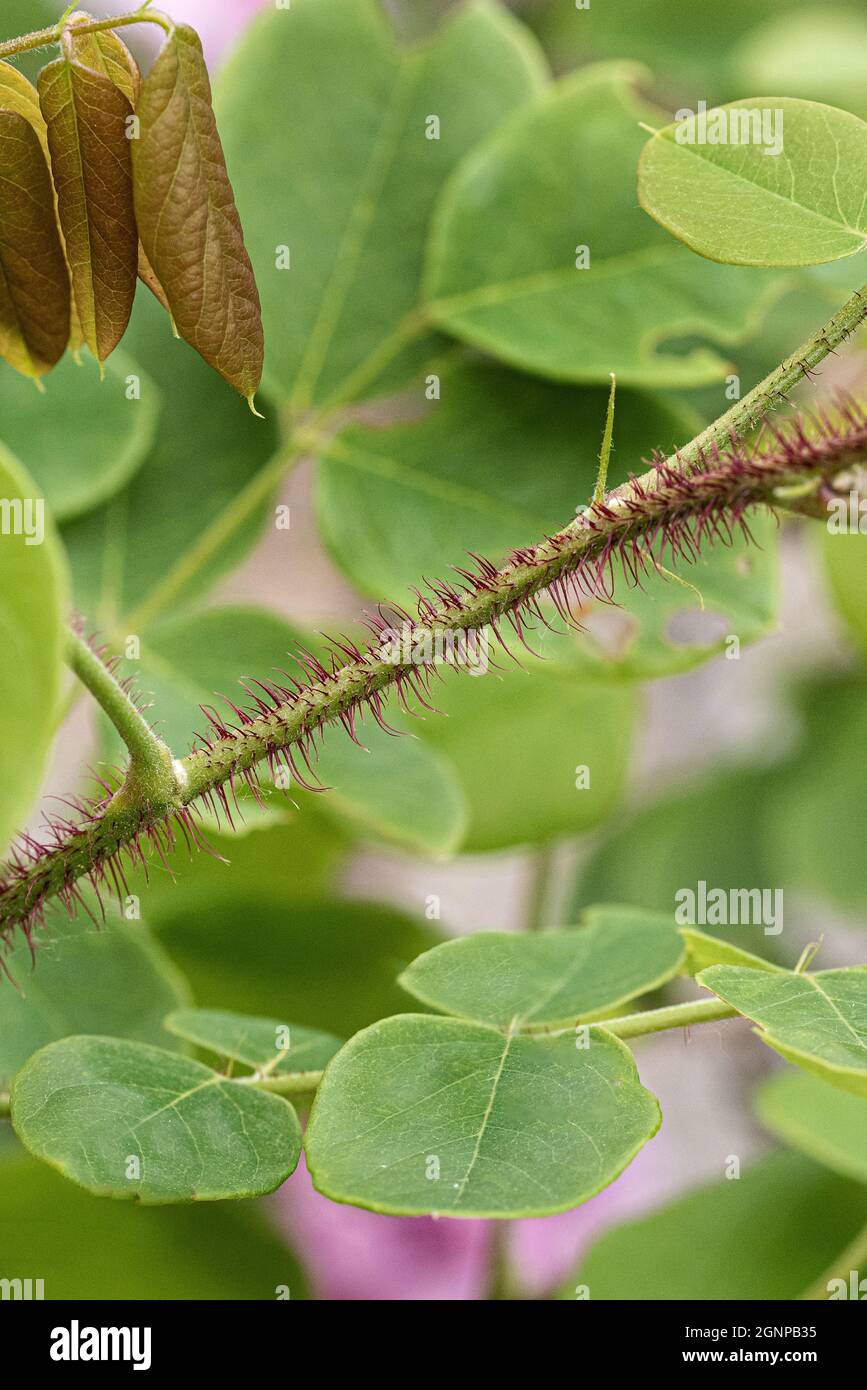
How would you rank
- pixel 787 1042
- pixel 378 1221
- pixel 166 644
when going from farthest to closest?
pixel 378 1221 → pixel 166 644 → pixel 787 1042

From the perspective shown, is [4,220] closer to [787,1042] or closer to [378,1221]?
[787,1042]

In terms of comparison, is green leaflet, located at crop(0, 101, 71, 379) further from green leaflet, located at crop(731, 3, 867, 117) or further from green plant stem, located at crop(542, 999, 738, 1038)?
green leaflet, located at crop(731, 3, 867, 117)

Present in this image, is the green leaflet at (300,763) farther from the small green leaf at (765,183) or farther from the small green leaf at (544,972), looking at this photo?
the small green leaf at (765,183)

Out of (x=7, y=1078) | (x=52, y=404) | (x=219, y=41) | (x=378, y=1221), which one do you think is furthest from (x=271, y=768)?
(x=219, y=41)

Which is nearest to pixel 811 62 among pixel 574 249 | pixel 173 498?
pixel 574 249

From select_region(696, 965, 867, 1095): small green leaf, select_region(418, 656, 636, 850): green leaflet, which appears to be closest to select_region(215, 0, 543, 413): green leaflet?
select_region(418, 656, 636, 850): green leaflet

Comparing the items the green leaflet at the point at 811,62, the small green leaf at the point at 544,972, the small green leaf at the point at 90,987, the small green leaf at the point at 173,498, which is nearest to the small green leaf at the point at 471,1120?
the small green leaf at the point at 544,972
